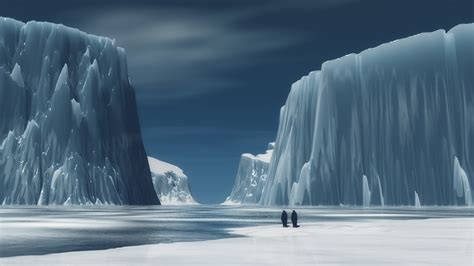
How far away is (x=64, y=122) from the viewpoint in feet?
375

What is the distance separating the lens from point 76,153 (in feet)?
370

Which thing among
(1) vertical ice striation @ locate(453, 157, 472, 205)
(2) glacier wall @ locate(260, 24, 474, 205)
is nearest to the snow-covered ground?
(1) vertical ice striation @ locate(453, 157, 472, 205)

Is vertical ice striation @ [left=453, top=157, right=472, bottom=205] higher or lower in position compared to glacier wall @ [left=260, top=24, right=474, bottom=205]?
lower

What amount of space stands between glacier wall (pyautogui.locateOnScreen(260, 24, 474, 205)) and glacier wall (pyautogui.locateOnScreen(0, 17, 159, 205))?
36.2 meters

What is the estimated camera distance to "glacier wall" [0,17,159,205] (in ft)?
360

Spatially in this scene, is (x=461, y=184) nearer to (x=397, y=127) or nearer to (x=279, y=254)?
(x=397, y=127)

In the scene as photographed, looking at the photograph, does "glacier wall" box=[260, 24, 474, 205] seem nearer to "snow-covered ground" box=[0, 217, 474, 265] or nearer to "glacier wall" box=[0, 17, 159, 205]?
"glacier wall" box=[0, 17, 159, 205]

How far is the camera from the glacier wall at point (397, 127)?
300 ft

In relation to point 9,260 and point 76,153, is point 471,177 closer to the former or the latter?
point 76,153

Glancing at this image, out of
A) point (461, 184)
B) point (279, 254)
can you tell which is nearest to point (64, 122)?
point (461, 184)

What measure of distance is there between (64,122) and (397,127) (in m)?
59.6

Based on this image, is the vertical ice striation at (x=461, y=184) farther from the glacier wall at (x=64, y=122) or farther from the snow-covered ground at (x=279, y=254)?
the snow-covered ground at (x=279, y=254)

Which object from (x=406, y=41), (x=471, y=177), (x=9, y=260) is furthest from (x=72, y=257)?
(x=406, y=41)

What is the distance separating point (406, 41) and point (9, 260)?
9061 cm
